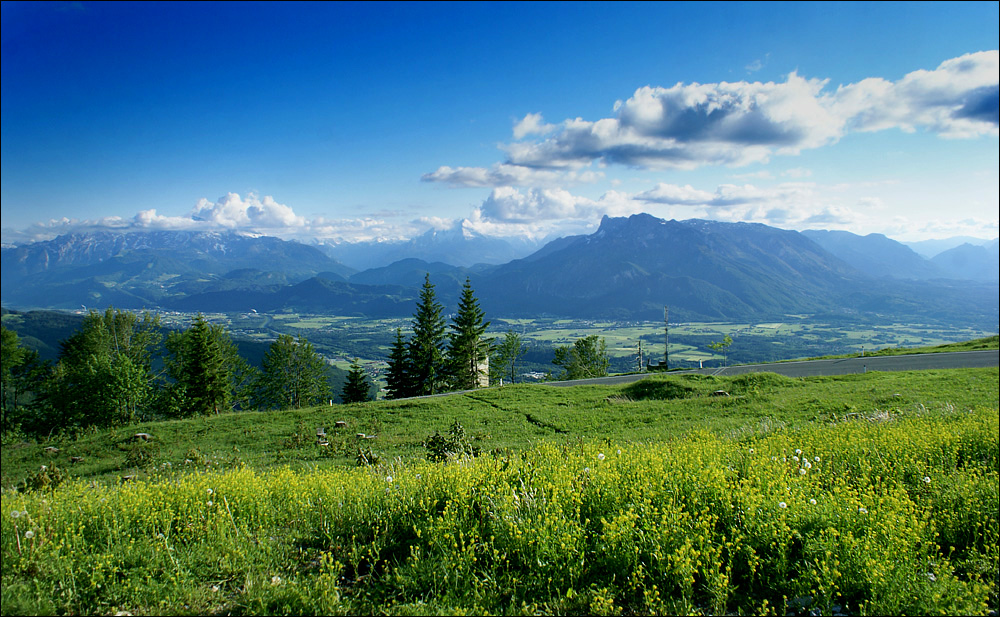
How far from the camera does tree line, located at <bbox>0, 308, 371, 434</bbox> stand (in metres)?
34.9

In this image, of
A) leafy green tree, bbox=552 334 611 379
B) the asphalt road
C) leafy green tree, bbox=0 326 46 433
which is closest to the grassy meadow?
the asphalt road

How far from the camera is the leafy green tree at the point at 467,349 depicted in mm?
46594

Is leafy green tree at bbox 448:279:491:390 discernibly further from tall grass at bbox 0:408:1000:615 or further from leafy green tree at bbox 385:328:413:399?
tall grass at bbox 0:408:1000:615

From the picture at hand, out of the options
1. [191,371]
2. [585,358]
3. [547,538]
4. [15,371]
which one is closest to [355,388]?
[191,371]

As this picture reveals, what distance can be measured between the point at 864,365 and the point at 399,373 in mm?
39979

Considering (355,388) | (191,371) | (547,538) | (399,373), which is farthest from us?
(355,388)

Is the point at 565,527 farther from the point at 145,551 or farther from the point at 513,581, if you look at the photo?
the point at 145,551

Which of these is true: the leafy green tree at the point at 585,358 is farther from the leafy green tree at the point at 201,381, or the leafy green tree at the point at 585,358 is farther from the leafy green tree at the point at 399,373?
the leafy green tree at the point at 201,381

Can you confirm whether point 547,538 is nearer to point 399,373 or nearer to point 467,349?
point 467,349

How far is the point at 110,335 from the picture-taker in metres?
48.9

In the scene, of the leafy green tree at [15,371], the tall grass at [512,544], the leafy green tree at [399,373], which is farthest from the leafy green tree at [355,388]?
the tall grass at [512,544]

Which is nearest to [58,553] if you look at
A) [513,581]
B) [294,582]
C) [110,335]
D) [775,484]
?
[294,582]

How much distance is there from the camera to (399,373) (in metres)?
48.7

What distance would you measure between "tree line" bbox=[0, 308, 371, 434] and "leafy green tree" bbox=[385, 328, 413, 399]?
6.18m
